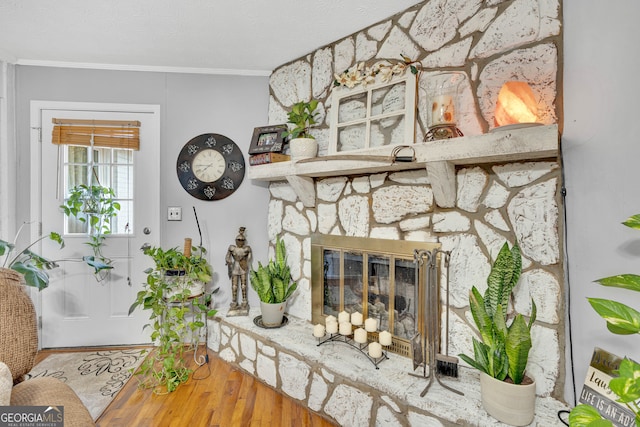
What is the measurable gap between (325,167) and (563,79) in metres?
1.22

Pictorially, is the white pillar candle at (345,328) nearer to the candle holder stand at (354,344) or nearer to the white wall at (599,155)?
the candle holder stand at (354,344)

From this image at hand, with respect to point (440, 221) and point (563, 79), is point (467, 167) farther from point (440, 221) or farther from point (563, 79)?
point (563, 79)

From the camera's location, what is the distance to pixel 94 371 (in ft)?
7.32

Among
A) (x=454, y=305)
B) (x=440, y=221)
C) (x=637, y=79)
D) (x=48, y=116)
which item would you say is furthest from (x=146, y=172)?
(x=637, y=79)

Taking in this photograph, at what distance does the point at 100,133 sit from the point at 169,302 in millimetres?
1538

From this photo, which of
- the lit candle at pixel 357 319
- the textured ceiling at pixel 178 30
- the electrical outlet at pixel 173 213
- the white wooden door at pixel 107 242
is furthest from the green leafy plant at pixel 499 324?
the white wooden door at pixel 107 242

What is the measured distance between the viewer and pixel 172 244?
262cm

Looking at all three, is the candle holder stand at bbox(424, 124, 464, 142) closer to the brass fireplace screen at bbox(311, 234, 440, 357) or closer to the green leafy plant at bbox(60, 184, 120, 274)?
the brass fireplace screen at bbox(311, 234, 440, 357)

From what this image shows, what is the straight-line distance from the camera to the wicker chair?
40.9 inches

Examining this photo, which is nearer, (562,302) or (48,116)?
(562,302)

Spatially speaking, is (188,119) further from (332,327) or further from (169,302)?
(332,327)

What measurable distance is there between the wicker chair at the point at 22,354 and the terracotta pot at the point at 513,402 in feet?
4.91

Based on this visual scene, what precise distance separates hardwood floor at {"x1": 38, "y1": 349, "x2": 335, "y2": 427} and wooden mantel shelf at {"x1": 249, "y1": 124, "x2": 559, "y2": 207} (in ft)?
4.71

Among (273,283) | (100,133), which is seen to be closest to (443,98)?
(273,283)
